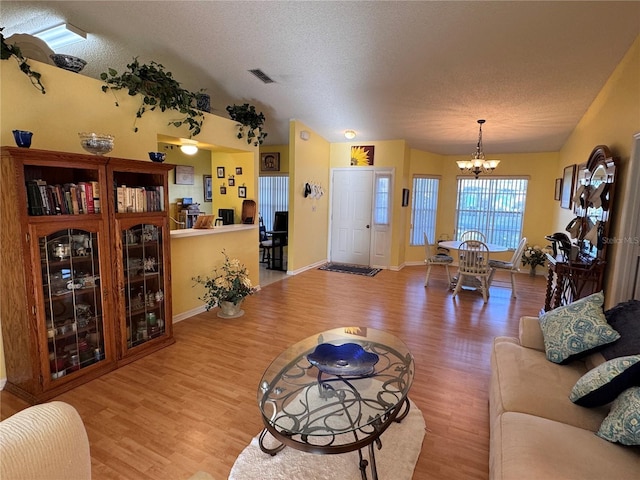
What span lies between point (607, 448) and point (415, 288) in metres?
4.11

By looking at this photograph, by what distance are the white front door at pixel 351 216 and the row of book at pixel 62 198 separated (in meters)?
5.19

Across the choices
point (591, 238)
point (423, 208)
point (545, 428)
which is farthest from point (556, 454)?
point (423, 208)

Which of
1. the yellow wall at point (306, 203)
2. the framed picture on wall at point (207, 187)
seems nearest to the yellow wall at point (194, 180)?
the framed picture on wall at point (207, 187)

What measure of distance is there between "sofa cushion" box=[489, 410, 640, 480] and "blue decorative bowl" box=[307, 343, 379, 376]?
75 centimetres

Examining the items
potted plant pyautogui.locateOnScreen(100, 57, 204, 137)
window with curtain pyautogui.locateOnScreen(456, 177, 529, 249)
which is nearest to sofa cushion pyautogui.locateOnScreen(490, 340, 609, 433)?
potted plant pyautogui.locateOnScreen(100, 57, 204, 137)

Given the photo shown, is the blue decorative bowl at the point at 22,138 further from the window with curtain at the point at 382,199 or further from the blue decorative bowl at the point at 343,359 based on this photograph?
the window with curtain at the point at 382,199

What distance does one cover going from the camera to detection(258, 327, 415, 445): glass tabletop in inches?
62.8

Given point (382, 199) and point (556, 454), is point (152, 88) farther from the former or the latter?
point (382, 199)

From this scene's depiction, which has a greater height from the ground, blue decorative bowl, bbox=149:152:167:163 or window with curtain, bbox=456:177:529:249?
blue decorative bowl, bbox=149:152:167:163

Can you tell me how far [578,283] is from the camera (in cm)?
346

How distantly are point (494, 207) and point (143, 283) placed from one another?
683 cm

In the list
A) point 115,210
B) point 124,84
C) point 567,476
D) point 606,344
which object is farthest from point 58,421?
point 124,84

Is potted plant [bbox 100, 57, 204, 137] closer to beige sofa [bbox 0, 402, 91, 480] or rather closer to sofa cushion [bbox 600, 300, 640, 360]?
beige sofa [bbox 0, 402, 91, 480]

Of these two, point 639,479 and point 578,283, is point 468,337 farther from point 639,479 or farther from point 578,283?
point 639,479
